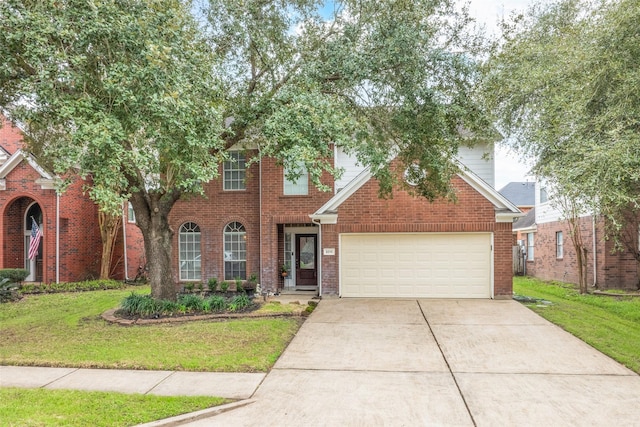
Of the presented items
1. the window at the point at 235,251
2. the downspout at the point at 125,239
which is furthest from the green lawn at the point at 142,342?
the downspout at the point at 125,239

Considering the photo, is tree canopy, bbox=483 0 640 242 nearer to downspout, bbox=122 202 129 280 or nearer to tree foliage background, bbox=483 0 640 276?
tree foliage background, bbox=483 0 640 276

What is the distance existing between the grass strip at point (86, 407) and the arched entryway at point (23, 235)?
45.0 ft

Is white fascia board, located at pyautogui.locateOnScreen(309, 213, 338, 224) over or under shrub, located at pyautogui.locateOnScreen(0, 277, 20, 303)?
over

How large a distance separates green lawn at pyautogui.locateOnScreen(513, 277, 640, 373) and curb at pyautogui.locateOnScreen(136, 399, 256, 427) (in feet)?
19.5

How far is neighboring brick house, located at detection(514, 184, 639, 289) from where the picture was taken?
15250 millimetres

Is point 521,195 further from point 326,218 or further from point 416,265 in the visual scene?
point 326,218

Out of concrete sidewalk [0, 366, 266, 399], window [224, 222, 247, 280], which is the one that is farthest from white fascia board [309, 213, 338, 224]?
concrete sidewalk [0, 366, 266, 399]

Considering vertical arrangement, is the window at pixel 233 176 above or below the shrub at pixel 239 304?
above

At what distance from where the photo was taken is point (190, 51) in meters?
7.21

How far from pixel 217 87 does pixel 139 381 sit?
17.6 feet

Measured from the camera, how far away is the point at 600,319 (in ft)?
32.7

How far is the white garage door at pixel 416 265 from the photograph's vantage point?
Result: 12.6 m

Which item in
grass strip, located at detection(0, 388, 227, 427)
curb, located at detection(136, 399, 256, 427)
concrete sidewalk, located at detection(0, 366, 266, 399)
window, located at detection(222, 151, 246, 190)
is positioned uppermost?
window, located at detection(222, 151, 246, 190)

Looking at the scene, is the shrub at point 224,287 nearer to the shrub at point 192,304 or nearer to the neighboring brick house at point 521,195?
the shrub at point 192,304
